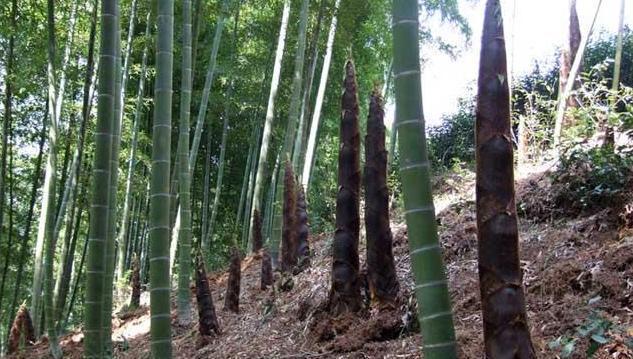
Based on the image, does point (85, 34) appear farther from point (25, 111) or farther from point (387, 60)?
point (387, 60)

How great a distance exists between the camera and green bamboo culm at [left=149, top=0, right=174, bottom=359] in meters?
2.98

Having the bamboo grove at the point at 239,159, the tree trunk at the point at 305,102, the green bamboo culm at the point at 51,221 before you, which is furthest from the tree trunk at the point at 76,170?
the tree trunk at the point at 305,102

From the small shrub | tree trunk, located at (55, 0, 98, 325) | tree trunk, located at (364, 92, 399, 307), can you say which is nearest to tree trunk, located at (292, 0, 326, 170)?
tree trunk, located at (55, 0, 98, 325)

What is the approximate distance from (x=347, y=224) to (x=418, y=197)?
182cm

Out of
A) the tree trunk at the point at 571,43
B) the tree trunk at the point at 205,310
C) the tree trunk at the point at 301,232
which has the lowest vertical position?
the tree trunk at the point at 205,310

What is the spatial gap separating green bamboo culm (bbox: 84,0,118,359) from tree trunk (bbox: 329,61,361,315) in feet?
4.34

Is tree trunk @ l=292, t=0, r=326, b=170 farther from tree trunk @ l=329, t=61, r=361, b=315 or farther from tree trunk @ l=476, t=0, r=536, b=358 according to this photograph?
tree trunk @ l=476, t=0, r=536, b=358

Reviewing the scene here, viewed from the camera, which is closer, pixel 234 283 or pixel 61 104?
pixel 234 283

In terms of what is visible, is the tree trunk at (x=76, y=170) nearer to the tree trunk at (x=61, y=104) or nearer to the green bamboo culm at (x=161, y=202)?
the tree trunk at (x=61, y=104)

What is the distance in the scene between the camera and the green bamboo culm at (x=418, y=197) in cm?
185

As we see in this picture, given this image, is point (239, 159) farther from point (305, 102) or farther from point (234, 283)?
point (234, 283)

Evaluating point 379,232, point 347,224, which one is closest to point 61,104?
point 347,224

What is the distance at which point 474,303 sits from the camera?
3342 millimetres

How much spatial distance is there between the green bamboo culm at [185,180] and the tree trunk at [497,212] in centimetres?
342
